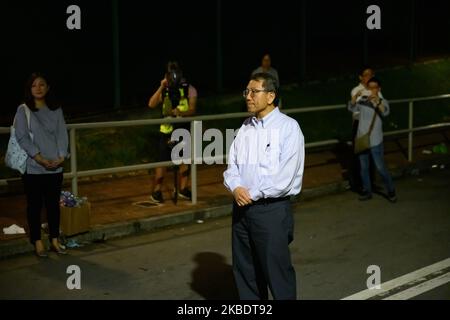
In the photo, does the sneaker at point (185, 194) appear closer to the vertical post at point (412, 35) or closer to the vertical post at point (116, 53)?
the vertical post at point (116, 53)

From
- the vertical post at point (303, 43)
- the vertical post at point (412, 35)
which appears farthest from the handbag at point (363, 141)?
the vertical post at point (412, 35)

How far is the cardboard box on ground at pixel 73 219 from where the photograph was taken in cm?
→ 793

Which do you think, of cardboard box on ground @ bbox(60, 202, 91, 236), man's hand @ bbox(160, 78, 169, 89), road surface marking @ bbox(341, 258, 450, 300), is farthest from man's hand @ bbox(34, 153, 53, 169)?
road surface marking @ bbox(341, 258, 450, 300)

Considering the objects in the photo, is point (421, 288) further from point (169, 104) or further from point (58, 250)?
point (169, 104)

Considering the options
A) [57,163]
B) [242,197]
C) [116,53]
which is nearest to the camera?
[242,197]

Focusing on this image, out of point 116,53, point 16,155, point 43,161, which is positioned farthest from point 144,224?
point 116,53

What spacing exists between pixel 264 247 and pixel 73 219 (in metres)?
3.49

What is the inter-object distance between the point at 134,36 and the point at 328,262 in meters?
7.57

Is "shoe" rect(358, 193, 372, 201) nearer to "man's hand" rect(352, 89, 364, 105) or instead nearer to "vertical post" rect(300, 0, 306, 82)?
"man's hand" rect(352, 89, 364, 105)

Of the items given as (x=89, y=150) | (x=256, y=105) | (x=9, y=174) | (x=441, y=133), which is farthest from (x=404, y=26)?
(x=256, y=105)

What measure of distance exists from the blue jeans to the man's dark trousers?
5334 millimetres

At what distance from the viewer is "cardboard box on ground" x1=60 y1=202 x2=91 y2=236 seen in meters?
7.93

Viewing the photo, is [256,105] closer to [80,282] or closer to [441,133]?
[80,282]

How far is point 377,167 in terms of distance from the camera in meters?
10.2
